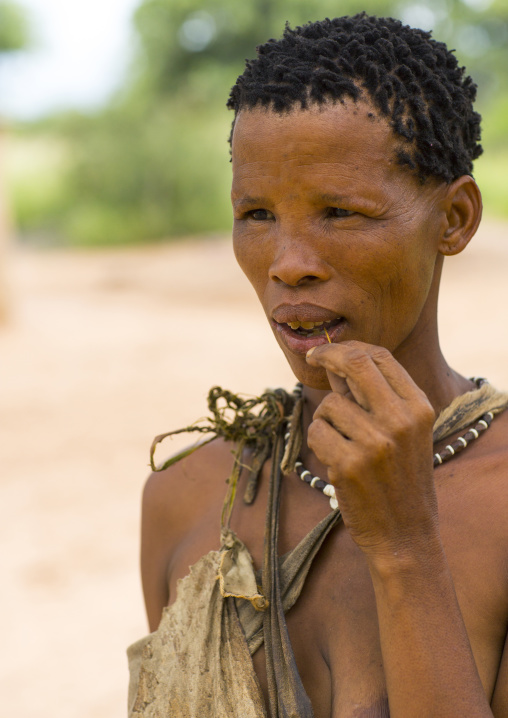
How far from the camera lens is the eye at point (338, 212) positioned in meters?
1.61

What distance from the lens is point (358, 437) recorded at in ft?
4.53

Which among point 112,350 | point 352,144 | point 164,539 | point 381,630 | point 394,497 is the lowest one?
point 381,630

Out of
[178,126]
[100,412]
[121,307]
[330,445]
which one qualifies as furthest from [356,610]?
[178,126]

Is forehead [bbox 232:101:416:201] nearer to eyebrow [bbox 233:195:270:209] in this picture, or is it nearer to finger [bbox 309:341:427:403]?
eyebrow [bbox 233:195:270:209]

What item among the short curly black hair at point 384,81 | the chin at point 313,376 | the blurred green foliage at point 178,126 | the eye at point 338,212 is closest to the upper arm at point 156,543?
the chin at point 313,376

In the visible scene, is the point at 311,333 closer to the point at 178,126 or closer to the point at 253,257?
the point at 253,257

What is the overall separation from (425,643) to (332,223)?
774 millimetres

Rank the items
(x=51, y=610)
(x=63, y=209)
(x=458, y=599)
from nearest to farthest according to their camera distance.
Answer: (x=458, y=599) → (x=51, y=610) → (x=63, y=209)

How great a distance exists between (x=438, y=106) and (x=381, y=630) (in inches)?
40.1

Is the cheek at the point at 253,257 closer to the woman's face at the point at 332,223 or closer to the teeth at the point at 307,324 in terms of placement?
the woman's face at the point at 332,223

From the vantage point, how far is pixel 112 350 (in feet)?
39.2

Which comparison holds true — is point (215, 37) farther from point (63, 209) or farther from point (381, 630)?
point (381, 630)

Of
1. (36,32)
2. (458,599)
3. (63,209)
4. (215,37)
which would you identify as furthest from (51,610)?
(63,209)

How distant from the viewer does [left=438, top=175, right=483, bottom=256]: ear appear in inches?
68.5
